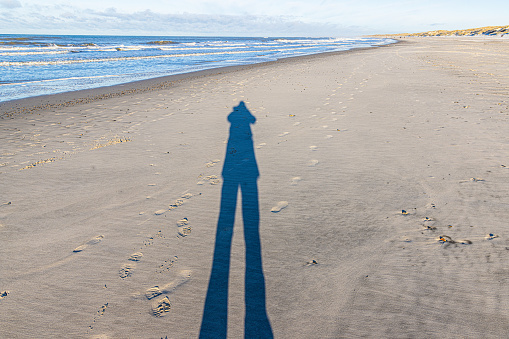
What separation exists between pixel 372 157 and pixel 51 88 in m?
14.8

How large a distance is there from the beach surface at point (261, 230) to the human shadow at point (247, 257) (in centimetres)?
1

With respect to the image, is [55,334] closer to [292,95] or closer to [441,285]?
[441,285]

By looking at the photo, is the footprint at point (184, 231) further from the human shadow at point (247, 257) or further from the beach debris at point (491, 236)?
the beach debris at point (491, 236)

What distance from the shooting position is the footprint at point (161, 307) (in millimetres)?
2129

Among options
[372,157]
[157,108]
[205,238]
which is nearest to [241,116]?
[157,108]

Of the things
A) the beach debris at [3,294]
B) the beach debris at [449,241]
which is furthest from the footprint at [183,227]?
the beach debris at [449,241]

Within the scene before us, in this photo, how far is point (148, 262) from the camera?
265cm

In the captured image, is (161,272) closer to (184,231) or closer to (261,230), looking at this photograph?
(184,231)

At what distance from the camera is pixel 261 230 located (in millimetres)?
3066

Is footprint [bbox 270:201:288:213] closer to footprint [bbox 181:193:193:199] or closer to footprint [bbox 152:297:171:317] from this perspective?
footprint [bbox 181:193:193:199]

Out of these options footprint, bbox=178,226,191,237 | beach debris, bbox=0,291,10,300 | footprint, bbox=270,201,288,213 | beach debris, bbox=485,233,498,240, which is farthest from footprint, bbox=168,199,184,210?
beach debris, bbox=485,233,498,240

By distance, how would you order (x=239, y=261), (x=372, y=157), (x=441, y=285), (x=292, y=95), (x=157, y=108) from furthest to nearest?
(x=292, y=95)
(x=157, y=108)
(x=372, y=157)
(x=239, y=261)
(x=441, y=285)

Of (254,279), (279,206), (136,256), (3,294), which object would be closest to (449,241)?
(279,206)

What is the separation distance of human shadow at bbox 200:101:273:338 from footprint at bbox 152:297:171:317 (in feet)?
0.94
